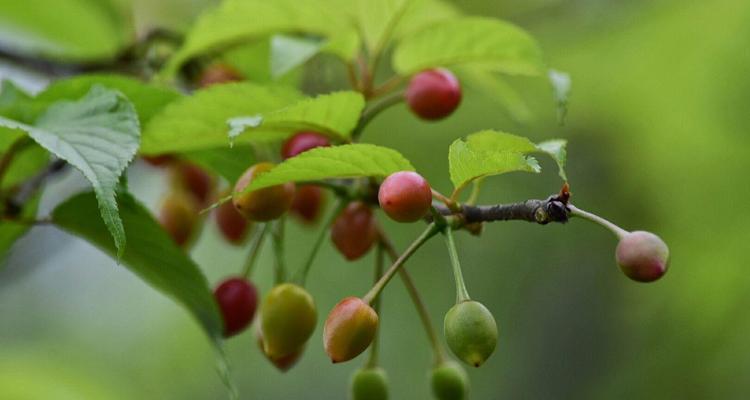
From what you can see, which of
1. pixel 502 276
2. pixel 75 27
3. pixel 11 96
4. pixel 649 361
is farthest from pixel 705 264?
pixel 11 96

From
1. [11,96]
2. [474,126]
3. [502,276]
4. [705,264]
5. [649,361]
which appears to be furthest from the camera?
[502,276]

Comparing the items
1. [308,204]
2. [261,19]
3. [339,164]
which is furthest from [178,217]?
[339,164]

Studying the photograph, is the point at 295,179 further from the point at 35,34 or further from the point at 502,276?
the point at 502,276

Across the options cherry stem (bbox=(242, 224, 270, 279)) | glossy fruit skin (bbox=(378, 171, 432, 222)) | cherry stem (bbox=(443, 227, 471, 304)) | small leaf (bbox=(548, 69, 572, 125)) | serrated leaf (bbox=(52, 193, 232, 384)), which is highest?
small leaf (bbox=(548, 69, 572, 125))

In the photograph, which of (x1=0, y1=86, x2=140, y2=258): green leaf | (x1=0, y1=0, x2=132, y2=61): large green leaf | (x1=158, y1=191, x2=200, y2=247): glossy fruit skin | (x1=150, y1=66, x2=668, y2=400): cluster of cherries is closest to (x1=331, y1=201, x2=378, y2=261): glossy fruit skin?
(x1=150, y1=66, x2=668, y2=400): cluster of cherries

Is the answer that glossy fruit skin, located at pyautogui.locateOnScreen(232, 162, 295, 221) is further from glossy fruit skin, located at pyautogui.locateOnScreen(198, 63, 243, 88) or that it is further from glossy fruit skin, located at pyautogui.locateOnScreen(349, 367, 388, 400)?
glossy fruit skin, located at pyautogui.locateOnScreen(198, 63, 243, 88)

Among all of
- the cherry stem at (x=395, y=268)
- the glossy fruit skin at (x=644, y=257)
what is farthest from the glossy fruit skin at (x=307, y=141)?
the glossy fruit skin at (x=644, y=257)

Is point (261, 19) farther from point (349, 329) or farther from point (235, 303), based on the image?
point (349, 329)
